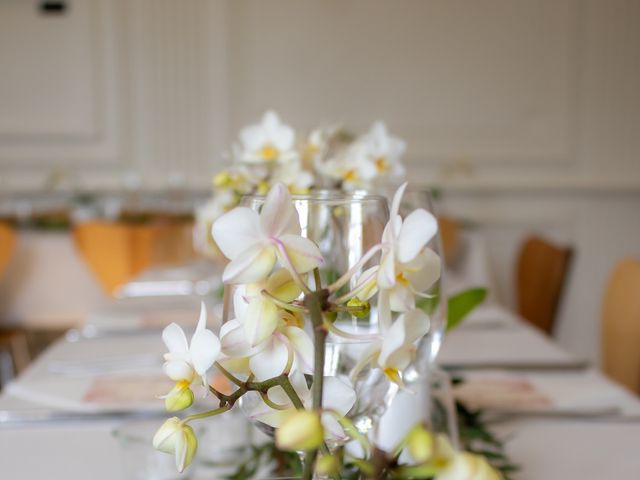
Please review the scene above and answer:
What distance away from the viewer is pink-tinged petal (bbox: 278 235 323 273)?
1.09 feet

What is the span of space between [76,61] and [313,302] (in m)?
3.25

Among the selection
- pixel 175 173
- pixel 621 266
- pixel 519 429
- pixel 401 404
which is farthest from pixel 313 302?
pixel 175 173

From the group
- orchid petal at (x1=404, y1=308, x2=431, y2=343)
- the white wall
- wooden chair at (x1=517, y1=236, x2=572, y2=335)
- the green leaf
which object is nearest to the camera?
orchid petal at (x1=404, y1=308, x2=431, y2=343)

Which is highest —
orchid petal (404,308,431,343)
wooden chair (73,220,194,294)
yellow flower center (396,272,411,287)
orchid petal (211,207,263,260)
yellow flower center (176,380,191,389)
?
orchid petal (211,207,263,260)

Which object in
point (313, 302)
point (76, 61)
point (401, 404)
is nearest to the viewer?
point (313, 302)

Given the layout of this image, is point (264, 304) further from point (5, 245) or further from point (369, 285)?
point (5, 245)

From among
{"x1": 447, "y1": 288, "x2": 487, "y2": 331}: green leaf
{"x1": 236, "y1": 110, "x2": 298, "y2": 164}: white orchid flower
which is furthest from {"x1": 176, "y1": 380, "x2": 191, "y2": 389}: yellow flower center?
{"x1": 236, "y1": 110, "x2": 298, "y2": 164}: white orchid flower

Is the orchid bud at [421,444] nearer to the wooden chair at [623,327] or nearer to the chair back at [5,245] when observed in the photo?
the wooden chair at [623,327]

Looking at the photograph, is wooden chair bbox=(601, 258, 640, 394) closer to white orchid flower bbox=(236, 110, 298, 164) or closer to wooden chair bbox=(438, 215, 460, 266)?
white orchid flower bbox=(236, 110, 298, 164)

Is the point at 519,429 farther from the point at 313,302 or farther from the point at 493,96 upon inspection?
the point at 493,96

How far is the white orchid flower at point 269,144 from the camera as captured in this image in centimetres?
97

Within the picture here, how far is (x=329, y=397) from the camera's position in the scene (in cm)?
36

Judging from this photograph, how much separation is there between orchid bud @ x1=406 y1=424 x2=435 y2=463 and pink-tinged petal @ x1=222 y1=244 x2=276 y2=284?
11 cm

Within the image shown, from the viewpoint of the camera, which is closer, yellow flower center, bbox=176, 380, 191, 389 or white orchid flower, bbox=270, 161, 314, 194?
yellow flower center, bbox=176, 380, 191, 389
